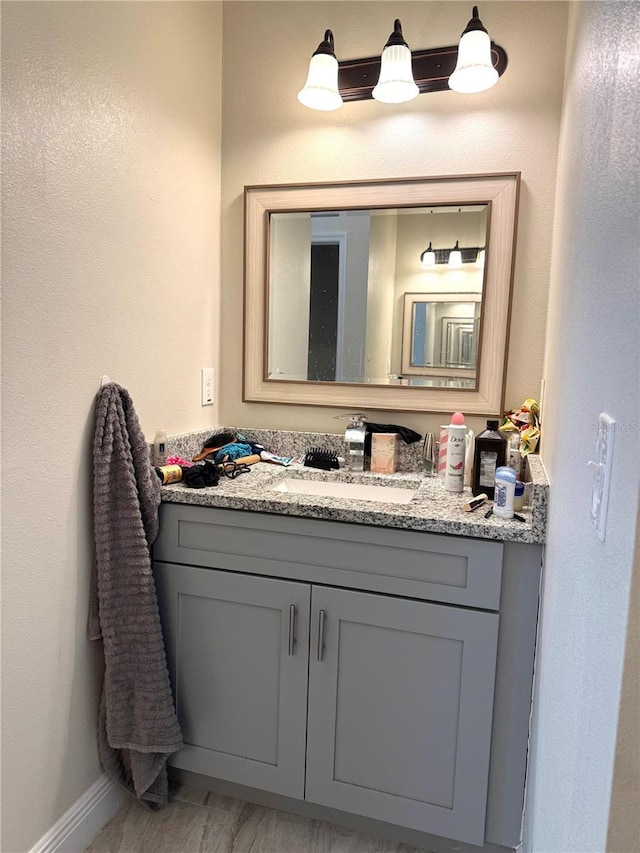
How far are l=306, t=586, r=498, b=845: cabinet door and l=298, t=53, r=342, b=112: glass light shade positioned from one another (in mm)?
1455

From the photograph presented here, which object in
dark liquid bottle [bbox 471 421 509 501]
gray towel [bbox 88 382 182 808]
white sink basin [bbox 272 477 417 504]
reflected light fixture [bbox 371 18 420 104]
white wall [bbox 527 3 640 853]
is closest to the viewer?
white wall [bbox 527 3 640 853]

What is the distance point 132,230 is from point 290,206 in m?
0.61

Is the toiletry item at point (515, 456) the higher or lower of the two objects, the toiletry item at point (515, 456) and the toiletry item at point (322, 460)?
the higher

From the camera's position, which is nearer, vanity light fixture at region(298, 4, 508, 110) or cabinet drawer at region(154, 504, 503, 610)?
cabinet drawer at region(154, 504, 503, 610)

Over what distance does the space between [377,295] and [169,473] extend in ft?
2.90

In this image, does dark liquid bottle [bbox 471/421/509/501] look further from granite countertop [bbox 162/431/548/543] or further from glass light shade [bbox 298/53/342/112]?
glass light shade [bbox 298/53/342/112]

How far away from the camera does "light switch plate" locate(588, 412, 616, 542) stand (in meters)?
0.58

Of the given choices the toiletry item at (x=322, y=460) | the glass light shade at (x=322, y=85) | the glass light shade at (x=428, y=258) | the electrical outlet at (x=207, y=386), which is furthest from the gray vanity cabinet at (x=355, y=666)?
the glass light shade at (x=322, y=85)

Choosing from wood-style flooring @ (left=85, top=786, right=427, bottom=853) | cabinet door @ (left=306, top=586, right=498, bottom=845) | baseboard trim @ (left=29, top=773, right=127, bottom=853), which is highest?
cabinet door @ (left=306, top=586, right=498, bottom=845)

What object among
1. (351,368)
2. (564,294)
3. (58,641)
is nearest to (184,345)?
(351,368)

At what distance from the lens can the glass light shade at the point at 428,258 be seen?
1804mm

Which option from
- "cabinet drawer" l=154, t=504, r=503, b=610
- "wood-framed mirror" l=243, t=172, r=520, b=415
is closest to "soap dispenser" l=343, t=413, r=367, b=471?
"wood-framed mirror" l=243, t=172, r=520, b=415

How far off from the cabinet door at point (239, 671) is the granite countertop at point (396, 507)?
205 mm

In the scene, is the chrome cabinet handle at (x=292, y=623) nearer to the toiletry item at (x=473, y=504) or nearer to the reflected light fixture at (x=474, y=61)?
the toiletry item at (x=473, y=504)
